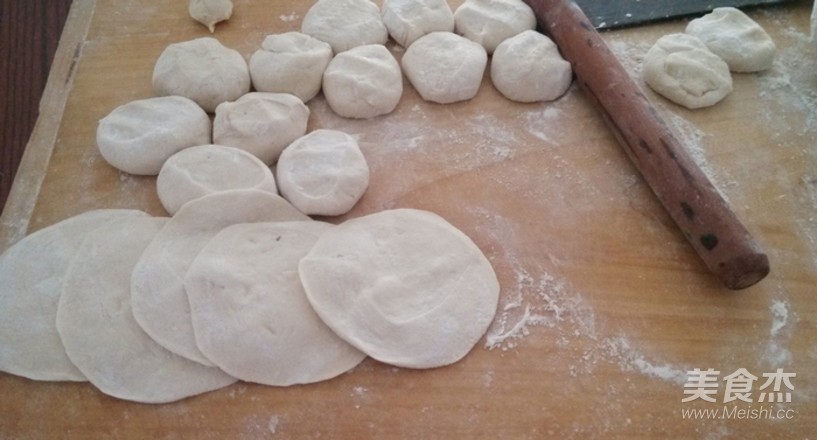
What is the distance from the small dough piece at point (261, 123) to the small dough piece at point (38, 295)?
1.15 ft

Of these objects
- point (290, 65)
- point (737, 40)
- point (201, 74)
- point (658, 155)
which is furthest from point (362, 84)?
point (737, 40)

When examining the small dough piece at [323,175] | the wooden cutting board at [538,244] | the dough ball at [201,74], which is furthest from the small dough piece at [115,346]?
the dough ball at [201,74]

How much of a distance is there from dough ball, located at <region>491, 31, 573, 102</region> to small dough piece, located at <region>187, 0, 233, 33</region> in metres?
1.00

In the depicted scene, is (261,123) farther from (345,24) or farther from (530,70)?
(530,70)

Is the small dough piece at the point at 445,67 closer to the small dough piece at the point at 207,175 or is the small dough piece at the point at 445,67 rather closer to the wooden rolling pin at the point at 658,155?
the wooden rolling pin at the point at 658,155

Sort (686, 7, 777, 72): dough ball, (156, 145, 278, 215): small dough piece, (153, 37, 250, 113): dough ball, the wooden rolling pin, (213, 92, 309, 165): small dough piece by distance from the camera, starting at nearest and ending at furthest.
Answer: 1. the wooden rolling pin
2. (156, 145, 278, 215): small dough piece
3. (213, 92, 309, 165): small dough piece
4. (153, 37, 250, 113): dough ball
5. (686, 7, 777, 72): dough ball

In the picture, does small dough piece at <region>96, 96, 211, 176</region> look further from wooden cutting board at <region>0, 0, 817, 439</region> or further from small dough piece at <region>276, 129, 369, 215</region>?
small dough piece at <region>276, 129, 369, 215</region>

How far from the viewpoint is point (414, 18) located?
2.08 metres

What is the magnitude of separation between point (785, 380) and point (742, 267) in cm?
30

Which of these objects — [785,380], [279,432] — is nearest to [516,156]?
[785,380]

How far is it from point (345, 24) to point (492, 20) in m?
0.52

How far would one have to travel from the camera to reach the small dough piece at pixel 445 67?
193 centimetres

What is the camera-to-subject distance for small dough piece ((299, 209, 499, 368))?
57.3 inches

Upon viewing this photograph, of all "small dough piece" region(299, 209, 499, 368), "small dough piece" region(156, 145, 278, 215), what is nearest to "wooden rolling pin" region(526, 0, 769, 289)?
"small dough piece" region(299, 209, 499, 368)
